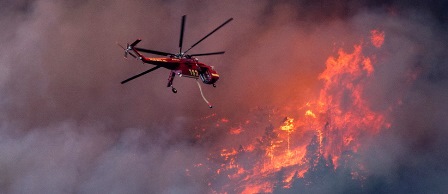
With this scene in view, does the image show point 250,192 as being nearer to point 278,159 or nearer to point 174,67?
point 278,159

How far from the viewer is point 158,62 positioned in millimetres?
40531

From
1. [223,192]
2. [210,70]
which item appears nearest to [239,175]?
[223,192]

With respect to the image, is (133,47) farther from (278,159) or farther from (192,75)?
(278,159)

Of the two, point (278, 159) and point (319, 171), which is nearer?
point (278, 159)

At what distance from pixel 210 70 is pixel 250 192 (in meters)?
118

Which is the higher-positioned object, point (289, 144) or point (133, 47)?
point (289, 144)

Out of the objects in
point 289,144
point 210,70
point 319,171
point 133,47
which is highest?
point 319,171

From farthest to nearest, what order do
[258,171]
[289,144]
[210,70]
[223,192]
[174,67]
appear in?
[223,192] < [258,171] < [289,144] < [210,70] < [174,67]

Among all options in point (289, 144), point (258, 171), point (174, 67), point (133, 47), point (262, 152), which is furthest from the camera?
point (258, 171)

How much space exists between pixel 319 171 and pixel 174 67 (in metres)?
152

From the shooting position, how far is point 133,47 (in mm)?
38219

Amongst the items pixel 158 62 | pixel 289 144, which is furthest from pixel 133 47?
pixel 289 144

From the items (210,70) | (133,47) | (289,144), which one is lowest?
(133,47)

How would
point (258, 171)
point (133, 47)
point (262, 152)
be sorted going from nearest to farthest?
point (133, 47), point (262, 152), point (258, 171)
